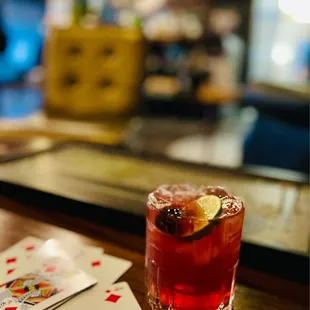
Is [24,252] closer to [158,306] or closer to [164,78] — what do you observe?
[158,306]

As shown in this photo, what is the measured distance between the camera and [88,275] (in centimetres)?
68

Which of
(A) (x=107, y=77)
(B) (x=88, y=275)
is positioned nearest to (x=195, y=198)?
(B) (x=88, y=275)

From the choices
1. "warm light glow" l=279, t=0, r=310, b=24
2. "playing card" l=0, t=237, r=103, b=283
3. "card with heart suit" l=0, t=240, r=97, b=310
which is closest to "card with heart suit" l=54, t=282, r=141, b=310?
"card with heart suit" l=0, t=240, r=97, b=310

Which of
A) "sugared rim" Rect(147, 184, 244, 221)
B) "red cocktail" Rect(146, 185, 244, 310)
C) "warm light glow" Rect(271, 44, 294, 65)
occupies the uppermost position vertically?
"warm light glow" Rect(271, 44, 294, 65)

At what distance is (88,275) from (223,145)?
449 centimetres

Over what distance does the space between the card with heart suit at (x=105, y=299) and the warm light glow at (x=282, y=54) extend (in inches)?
325

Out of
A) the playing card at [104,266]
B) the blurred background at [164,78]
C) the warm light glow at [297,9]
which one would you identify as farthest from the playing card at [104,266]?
the warm light glow at [297,9]

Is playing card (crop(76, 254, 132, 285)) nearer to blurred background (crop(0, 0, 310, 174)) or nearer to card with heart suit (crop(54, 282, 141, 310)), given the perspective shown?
card with heart suit (crop(54, 282, 141, 310))

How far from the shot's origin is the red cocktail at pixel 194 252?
580mm

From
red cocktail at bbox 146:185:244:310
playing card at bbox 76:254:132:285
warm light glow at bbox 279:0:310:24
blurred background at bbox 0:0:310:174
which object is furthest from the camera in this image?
warm light glow at bbox 279:0:310:24

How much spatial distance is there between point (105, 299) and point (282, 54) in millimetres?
8522

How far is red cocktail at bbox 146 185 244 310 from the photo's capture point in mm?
580

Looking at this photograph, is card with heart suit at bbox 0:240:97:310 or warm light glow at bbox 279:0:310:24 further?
warm light glow at bbox 279:0:310:24

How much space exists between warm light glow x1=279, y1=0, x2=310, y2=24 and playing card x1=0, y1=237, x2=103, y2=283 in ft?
24.4
